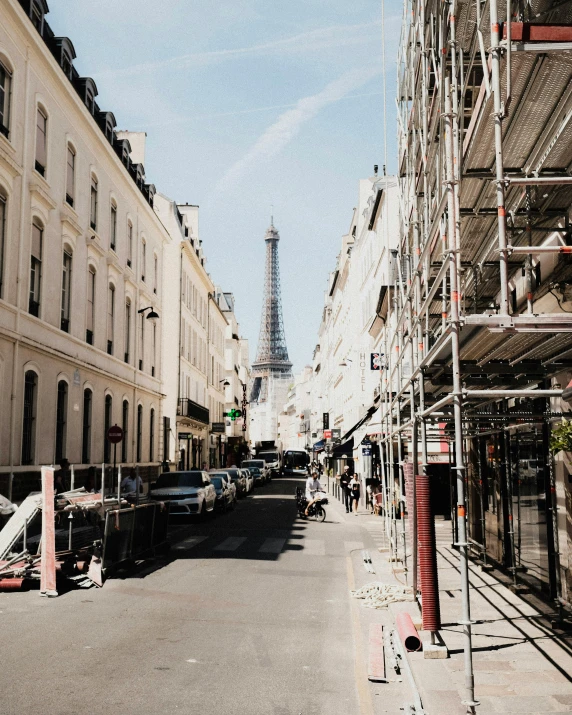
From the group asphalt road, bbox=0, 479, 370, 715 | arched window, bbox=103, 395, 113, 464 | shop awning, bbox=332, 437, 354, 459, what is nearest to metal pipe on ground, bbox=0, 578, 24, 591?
asphalt road, bbox=0, 479, 370, 715

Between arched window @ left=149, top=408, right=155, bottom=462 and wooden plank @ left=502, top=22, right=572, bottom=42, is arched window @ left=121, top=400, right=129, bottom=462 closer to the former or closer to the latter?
arched window @ left=149, top=408, right=155, bottom=462

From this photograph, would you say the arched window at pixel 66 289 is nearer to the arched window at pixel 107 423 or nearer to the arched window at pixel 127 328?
the arched window at pixel 107 423

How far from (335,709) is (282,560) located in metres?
9.25

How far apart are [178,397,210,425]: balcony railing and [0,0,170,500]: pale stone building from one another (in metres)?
9.93

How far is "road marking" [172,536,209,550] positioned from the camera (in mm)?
17438

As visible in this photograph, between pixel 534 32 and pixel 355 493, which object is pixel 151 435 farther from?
pixel 534 32

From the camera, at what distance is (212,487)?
87.4 feet

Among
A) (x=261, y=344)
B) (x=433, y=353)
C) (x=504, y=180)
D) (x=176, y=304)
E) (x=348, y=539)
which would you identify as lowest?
(x=348, y=539)

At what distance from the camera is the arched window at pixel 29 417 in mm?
21672

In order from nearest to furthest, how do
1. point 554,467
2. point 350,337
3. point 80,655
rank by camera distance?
point 80,655, point 554,467, point 350,337

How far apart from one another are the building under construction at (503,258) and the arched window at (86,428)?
15968 mm

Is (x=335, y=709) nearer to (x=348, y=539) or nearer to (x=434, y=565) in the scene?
(x=434, y=565)

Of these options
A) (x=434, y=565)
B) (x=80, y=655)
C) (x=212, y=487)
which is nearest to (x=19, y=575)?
(x=80, y=655)

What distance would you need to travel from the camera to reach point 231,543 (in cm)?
1819
